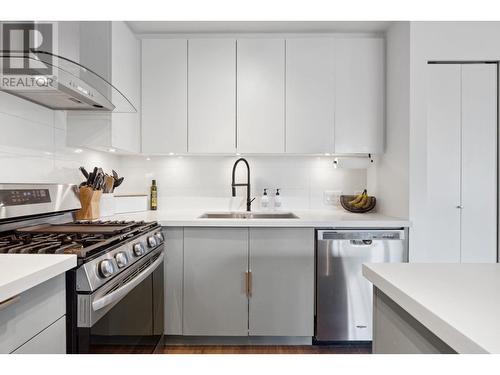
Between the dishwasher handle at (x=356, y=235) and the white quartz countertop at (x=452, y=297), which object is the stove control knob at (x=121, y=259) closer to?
the white quartz countertop at (x=452, y=297)

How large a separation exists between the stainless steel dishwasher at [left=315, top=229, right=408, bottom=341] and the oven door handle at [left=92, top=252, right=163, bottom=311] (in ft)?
3.46

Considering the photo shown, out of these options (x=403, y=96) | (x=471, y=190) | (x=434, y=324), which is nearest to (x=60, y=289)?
(x=434, y=324)

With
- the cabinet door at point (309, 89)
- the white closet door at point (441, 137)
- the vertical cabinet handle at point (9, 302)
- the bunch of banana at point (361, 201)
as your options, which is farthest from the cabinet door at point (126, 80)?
the white closet door at point (441, 137)

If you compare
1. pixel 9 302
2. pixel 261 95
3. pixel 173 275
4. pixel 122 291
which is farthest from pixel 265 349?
pixel 261 95

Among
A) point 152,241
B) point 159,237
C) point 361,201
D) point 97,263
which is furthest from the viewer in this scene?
point 361,201

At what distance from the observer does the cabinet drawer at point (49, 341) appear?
809 millimetres

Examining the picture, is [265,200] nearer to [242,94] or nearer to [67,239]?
[242,94]

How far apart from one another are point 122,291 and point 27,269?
501mm

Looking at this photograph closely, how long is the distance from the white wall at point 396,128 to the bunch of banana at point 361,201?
0.10m

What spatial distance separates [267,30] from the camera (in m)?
2.34

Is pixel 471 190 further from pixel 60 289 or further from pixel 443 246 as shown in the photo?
pixel 60 289

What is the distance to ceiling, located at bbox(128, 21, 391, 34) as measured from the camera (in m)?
2.24

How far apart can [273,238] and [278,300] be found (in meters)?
0.42

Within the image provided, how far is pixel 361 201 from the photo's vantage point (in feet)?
8.20
